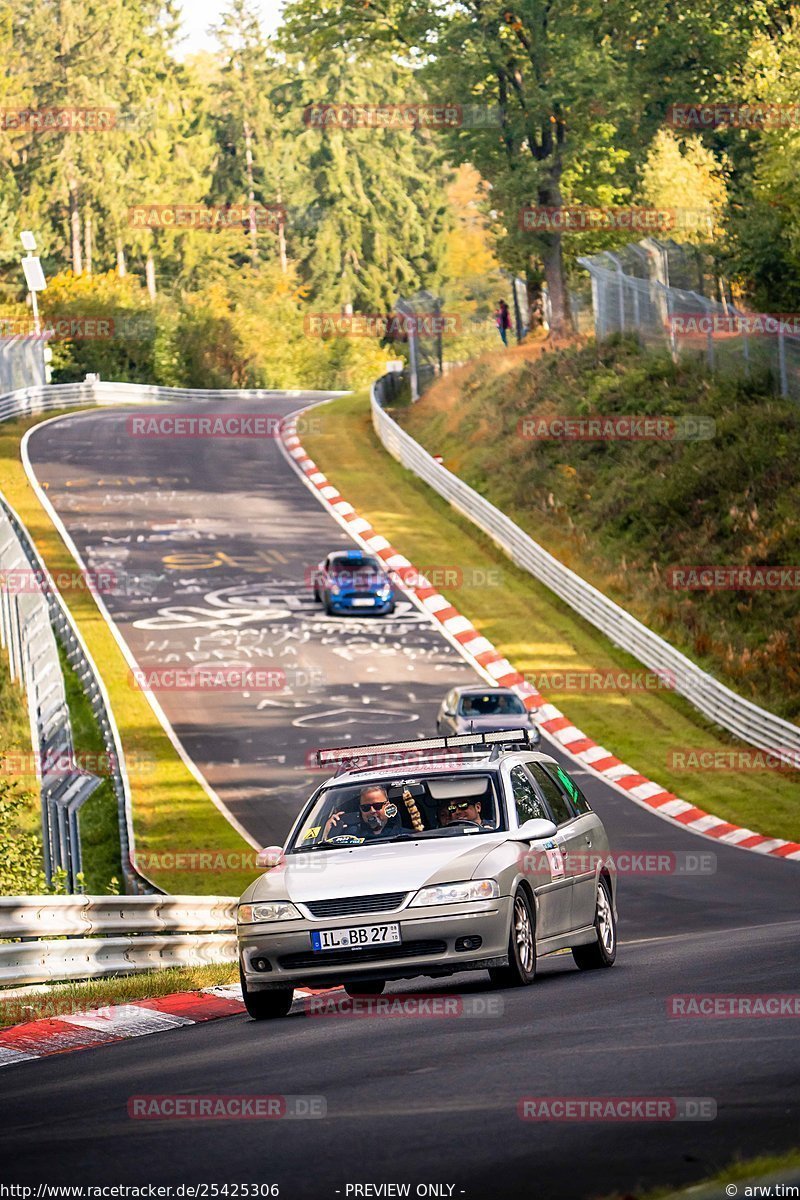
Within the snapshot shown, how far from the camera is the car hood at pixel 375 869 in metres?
10.8

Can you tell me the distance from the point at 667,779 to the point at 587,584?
391 inches

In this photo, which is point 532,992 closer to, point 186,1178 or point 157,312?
point 186,1178

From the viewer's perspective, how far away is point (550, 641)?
35.9 meters

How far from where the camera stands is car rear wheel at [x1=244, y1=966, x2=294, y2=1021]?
11.1 m

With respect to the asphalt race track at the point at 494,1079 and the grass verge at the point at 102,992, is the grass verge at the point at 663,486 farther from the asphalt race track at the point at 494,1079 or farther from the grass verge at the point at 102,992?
the grass verge at the point at 102,992

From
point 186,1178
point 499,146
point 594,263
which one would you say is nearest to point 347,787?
point 186,1178

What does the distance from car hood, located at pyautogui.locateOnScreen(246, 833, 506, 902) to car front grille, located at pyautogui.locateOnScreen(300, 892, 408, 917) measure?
0.03 metres

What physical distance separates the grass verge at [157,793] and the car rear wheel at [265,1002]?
36.8 ft
